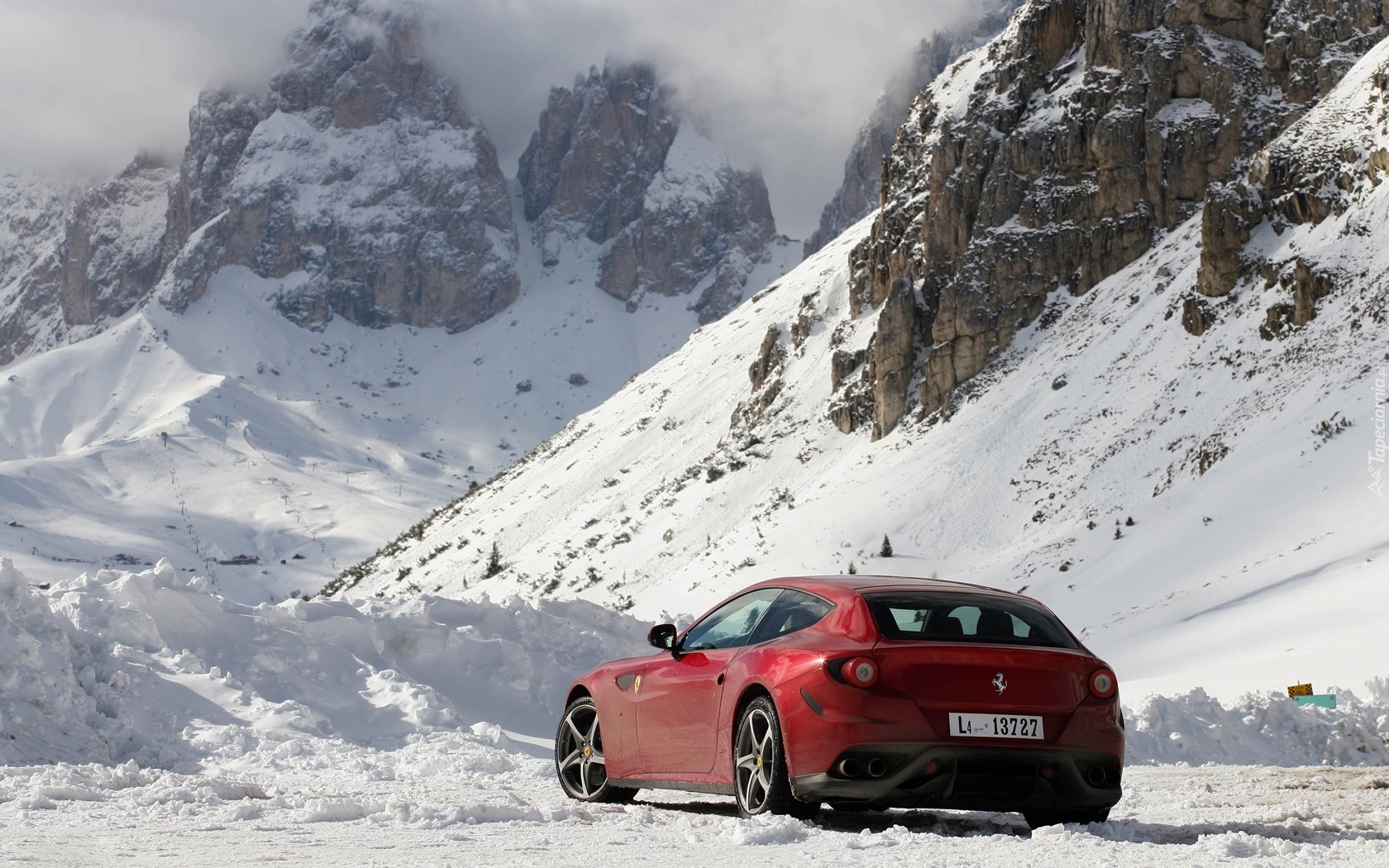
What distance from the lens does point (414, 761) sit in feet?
35.8

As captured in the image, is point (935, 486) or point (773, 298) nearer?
point (935, 486)

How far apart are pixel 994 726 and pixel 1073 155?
46544mm

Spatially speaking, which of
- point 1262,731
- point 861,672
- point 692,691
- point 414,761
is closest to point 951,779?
point 861,672

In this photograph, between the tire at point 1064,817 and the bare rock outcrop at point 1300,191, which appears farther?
the bare rock outcrop at point 1300,191

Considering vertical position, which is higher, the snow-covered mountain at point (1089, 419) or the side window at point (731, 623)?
the snow-covered mountain at point (1089, 419)

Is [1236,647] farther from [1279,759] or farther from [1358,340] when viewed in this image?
[1358,340]

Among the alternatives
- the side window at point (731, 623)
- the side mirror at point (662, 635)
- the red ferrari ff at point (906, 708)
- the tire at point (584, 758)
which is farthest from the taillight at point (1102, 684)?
the tire at point (584, 758)

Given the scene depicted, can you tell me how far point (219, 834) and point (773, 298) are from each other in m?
74.4

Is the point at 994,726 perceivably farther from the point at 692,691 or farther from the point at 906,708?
the point at 692,691

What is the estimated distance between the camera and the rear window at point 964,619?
663cm

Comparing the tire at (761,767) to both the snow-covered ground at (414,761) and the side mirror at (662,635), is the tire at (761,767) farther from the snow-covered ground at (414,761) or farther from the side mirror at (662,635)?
the side mirror at (662,635)

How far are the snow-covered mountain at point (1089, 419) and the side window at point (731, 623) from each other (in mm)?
8816

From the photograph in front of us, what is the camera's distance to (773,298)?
80.1 meters

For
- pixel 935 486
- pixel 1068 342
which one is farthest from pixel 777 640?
pixel 1068 342
